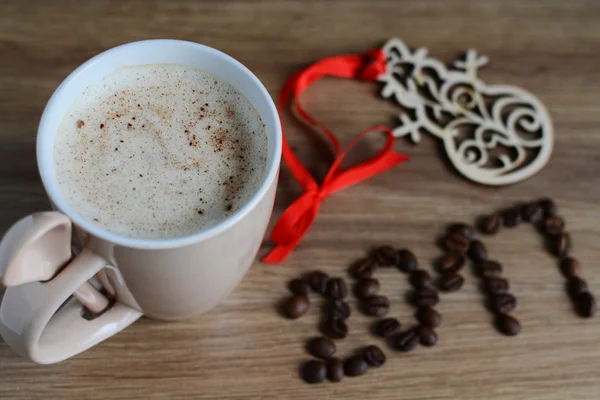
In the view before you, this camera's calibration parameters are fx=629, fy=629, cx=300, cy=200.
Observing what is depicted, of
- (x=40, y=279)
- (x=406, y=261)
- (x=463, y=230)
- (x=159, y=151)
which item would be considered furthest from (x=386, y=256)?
(x=40, y=279)

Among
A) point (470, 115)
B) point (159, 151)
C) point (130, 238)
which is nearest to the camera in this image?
point (130, 238)

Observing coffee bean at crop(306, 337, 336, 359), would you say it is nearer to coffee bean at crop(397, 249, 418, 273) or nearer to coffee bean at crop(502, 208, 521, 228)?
coffee bean at crop(397, 249, 418, 273)

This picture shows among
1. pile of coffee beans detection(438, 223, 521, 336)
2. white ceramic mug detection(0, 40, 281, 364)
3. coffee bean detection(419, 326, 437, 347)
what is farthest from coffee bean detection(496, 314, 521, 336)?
white ceramic mug detection(0, 40, 281, 364)

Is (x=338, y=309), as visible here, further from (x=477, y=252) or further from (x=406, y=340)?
(x=477, y=252)

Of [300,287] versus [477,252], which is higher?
[477,252]

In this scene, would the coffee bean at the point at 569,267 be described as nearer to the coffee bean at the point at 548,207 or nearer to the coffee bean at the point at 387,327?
the coffee bean at the point at 548,207

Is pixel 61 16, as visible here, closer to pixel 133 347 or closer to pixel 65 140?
pixel 65 140
